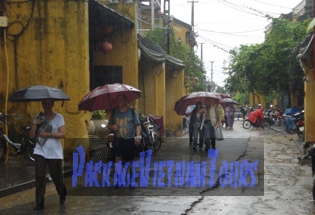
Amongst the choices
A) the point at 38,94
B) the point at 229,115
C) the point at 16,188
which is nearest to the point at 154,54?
the point at 16,188

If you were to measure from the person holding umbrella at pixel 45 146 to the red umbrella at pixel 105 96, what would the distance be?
218cm

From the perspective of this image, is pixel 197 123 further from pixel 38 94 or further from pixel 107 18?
pixel 38 94

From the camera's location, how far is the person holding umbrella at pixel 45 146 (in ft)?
22.8

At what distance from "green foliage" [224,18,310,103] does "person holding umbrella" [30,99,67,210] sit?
18.5 meters

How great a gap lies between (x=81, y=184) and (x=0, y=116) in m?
3.36

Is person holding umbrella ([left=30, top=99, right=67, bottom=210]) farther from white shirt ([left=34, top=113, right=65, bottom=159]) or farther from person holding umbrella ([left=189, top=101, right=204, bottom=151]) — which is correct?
person holding umbrella ([left=189, top=101, right=204, bottom=151])

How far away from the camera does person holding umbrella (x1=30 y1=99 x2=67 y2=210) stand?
694 centimetres

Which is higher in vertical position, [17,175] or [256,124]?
[256,124]

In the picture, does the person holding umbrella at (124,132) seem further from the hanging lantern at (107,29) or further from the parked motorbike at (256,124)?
the parked motorbike at (256,124)

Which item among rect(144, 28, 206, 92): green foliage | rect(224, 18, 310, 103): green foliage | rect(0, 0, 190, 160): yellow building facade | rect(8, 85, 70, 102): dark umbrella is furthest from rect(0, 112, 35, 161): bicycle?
rect(144, 28, 206, 92): green foliage

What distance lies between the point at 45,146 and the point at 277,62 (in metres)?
21.3

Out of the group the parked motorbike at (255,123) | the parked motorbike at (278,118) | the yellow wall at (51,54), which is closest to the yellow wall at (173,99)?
the parked motorbike at (255,123)

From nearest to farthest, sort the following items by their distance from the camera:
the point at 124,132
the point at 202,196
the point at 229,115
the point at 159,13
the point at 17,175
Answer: the point at 202,196 < the point at 124,132 < the point at 17,175 < the point at 229,115 < the point at 159,13

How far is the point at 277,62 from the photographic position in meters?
26.4
